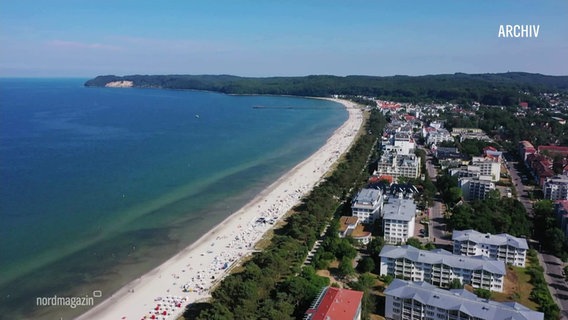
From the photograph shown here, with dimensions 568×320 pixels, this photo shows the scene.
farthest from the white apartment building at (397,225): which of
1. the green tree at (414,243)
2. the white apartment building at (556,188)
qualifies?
the white apartment building at (556,188)

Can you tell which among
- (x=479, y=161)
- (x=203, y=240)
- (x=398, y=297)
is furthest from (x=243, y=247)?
(x=479, y=161)

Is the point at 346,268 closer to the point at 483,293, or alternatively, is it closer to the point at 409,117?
the point at 483,293

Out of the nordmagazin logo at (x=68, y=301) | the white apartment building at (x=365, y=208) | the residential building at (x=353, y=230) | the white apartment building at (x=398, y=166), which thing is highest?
the white apartment building at (x=398, y=166)

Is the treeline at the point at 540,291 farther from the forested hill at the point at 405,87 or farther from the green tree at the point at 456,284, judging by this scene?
the forested hill at the point at 405,87

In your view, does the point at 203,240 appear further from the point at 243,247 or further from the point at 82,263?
the point at 82,263

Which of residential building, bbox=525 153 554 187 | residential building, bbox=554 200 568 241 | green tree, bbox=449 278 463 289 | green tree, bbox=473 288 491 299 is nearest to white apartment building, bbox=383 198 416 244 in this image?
green tree, bbox=449 278 463 289

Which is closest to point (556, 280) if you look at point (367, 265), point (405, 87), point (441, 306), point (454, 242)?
point (454, 242)
